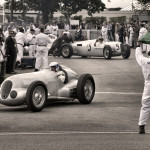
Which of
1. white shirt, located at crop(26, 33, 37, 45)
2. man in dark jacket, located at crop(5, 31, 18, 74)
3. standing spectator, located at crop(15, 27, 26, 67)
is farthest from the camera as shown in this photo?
white shirt, located at crop(26, 33, 37, 45)

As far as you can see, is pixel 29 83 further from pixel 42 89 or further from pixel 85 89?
pixel 85 89

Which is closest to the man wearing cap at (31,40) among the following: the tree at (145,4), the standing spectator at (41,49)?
the standing spectator at (41,49)

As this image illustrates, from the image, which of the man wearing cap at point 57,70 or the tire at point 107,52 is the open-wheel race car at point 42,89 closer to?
the man wearing cap at point 57,70

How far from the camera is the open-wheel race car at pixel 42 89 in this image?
1605 cm

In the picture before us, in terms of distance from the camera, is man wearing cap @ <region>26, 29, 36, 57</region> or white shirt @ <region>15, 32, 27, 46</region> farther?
man wearing cap @ <region>26, 29, 36, 57</region>

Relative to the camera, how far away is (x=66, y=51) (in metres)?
40.7

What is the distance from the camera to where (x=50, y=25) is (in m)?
62.9

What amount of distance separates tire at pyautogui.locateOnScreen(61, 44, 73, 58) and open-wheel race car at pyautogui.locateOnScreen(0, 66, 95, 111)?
72.1ft

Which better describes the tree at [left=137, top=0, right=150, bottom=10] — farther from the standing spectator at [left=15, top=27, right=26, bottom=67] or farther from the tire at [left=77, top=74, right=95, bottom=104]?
the tire at [left=77, top=74, right=95, bottom=104]

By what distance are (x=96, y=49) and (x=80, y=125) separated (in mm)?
25905

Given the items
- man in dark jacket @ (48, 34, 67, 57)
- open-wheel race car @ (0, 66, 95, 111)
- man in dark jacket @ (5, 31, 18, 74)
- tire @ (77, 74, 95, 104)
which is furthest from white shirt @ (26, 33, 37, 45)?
tire @ (77, 74, 95, 104)

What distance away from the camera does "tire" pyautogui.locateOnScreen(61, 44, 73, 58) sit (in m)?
40.2

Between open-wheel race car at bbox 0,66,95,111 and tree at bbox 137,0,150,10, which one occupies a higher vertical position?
tree at bbox 137,0,150,10

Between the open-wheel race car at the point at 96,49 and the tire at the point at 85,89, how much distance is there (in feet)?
67.0
